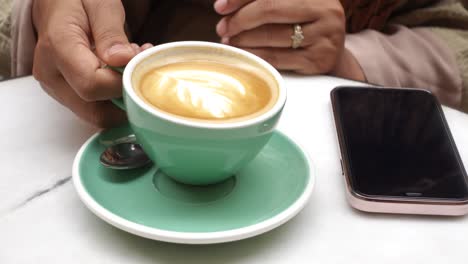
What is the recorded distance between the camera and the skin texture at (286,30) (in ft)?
2.12

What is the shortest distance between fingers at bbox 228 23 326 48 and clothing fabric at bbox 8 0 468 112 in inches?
3.2

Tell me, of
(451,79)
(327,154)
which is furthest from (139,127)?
(451,79)

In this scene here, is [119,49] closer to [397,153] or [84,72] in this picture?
[84,72]

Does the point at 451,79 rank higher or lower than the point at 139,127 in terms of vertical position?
lower

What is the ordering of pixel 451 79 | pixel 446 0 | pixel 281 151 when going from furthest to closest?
pixel 446 0
pixel 451 79
pixel 281 151

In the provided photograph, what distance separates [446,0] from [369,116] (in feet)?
1.40

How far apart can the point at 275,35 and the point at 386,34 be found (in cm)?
26

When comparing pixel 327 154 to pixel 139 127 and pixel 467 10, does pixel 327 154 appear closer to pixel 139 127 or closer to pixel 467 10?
pixel 139 127

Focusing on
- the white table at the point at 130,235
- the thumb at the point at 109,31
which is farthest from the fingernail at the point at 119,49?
the white table at the point at 130,235

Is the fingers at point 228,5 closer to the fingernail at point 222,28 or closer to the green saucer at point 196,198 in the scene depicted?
the fingernail at point 222,28

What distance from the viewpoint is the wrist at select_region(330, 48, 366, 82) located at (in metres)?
0.70

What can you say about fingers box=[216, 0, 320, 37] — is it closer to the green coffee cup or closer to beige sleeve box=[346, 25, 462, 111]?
beige sleeve box=[346, 25, 462, 111]

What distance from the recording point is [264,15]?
0.64 meters

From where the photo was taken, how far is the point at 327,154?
A: 52 cm
